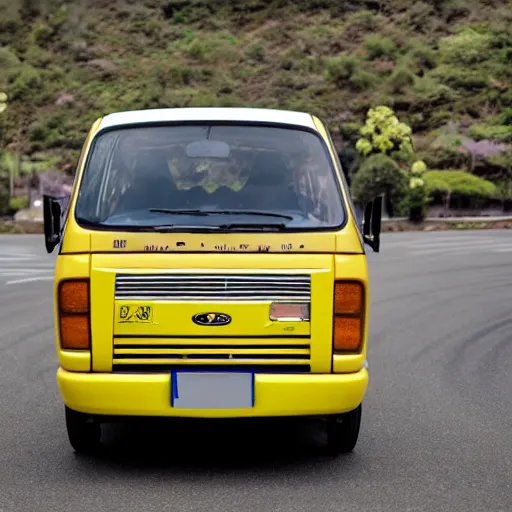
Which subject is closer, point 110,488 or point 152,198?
point 110,488

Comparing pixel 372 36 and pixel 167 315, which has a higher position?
pixel 372 36

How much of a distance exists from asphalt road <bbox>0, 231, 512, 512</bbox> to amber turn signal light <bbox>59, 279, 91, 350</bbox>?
72 centimetres

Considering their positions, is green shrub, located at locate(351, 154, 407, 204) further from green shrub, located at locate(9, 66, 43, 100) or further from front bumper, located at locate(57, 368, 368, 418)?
front bumper, located at locate(57, 368, 368, 418)

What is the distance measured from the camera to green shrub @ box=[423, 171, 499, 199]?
4762 centimetres

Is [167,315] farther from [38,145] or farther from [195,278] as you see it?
[38,145]

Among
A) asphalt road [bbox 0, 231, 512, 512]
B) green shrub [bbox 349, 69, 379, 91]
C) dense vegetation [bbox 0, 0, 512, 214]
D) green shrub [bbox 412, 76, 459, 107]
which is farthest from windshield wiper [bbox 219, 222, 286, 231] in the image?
green shrub [bbox 349, 69, 379, 91]

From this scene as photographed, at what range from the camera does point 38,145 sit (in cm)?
6072

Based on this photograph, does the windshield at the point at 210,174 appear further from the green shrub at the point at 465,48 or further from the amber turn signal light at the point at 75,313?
the green shrub at the point at 465,48

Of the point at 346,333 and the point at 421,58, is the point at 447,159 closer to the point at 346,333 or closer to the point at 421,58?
the point at 421,58

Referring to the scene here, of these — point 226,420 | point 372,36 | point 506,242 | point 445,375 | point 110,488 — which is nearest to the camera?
point 110,488

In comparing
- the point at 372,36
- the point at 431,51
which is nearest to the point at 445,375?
the point at 431,51

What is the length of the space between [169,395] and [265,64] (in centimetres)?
6856

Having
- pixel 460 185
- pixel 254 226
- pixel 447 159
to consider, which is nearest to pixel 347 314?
pixel 254 226

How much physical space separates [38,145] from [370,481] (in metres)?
57.8
